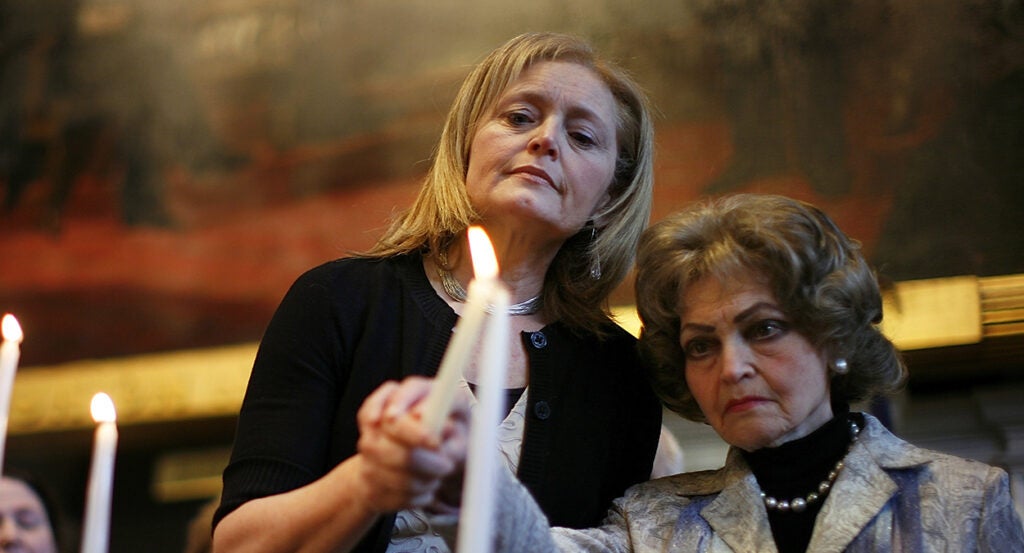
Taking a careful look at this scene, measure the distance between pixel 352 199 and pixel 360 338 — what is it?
3834 mm

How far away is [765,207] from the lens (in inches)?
76.5

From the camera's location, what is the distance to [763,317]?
1845mm

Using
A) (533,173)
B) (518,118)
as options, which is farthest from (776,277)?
(518,118)

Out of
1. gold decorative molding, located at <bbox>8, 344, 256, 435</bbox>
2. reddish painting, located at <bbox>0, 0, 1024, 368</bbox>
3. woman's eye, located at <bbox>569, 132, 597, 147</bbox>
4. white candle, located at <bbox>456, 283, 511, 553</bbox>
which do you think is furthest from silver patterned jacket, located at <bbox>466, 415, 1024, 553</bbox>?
gold decorative molding, located at <bbox>8, 344, 256, 435</bbox>

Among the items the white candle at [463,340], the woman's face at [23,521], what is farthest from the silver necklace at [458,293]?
the woman's face at [23,521]

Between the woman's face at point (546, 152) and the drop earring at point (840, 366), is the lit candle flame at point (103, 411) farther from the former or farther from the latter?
the drop earring at point (840, 366)

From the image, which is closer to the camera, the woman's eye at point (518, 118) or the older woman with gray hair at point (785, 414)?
the older woman with gray hair at point (785, 414)

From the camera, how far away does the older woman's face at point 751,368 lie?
1.81 meters

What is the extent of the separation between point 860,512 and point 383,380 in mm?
700

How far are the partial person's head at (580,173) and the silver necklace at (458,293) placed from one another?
0.02 meters

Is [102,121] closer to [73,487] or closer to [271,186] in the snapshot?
[271,186]

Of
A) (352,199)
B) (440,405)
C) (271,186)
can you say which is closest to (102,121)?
(271,186)

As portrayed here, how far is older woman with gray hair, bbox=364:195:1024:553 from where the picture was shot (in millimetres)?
1719

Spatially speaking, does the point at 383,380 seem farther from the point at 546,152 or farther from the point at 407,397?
the point at 407,397
